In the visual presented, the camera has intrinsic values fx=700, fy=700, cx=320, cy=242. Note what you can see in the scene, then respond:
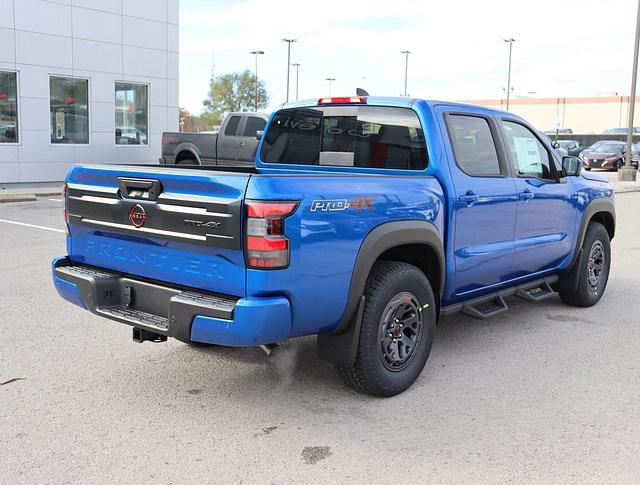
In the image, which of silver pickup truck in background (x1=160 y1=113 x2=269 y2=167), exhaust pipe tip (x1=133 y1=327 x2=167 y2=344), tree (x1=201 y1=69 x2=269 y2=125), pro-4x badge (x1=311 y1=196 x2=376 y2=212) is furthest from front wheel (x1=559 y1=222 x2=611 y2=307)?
tree (x1=201 y1=69 x2=269 y2=125)

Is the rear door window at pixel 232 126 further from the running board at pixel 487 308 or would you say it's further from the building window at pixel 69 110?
the running board at pixel 487 308

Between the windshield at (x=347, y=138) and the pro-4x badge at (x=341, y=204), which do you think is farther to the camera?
the windshield at (x=347, y=138)

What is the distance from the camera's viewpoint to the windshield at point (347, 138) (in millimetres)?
5008

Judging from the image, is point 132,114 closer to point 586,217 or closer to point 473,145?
point 586,217

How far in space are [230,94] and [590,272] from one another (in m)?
78.0

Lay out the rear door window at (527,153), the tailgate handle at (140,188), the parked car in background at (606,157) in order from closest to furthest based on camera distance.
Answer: the tailgate handle at (140,188) < the rear door window at (527,153) < the parked car in background at (606,157)

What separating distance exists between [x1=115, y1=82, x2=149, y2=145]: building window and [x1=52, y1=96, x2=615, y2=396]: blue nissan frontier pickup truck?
1629 centimetres

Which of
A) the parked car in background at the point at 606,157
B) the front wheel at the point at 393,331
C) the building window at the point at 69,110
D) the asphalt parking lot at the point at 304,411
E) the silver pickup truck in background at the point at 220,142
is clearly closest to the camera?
the asphalt parking lot at the point at 304,411

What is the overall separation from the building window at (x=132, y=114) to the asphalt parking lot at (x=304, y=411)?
51.3 ft

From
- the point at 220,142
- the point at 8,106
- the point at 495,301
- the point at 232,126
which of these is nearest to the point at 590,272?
the point at 495,301

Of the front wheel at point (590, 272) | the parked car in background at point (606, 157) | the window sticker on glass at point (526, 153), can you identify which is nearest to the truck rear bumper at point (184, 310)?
the window sticker on glass at point (526, 153)

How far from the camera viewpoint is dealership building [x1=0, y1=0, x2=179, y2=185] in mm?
18578

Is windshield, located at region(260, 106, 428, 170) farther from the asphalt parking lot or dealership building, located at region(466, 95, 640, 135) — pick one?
dealership building, located at region(466, 95, 640, 135)

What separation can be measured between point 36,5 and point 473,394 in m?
18.0
